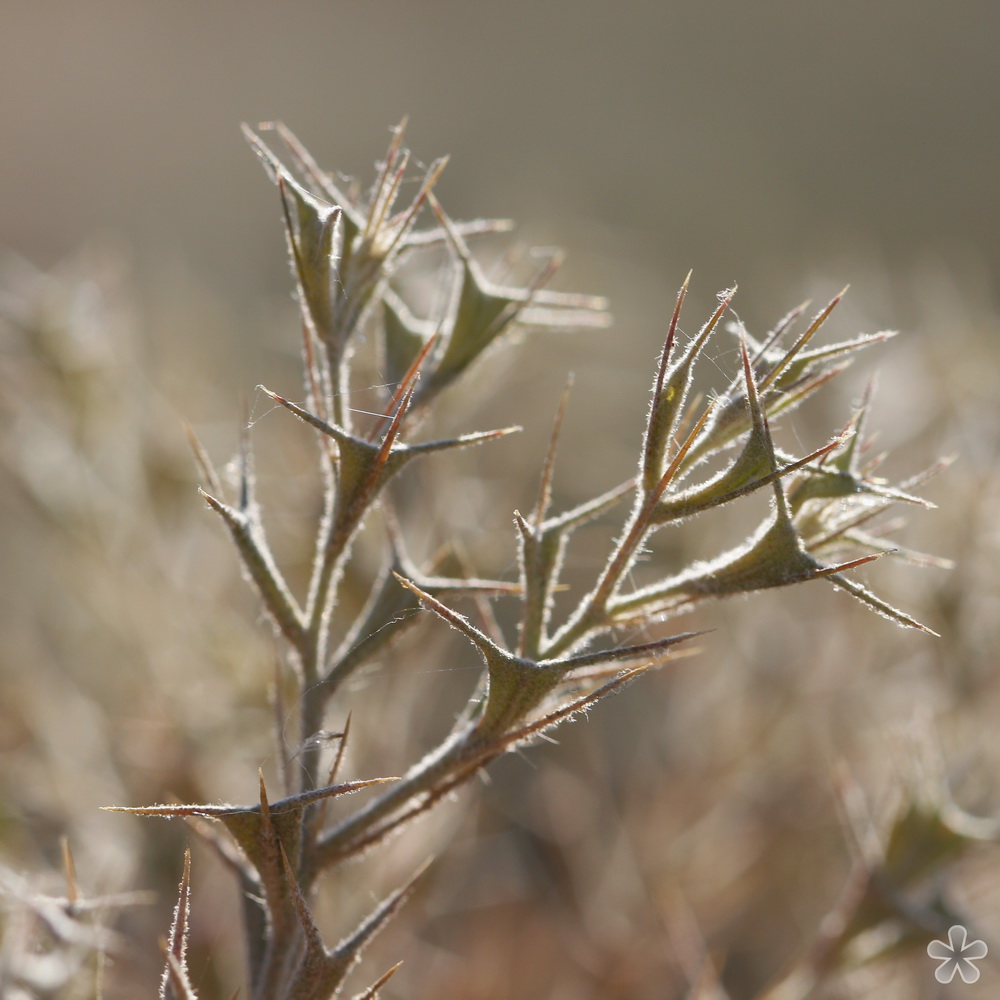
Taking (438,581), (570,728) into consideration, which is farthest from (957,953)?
(570,728)

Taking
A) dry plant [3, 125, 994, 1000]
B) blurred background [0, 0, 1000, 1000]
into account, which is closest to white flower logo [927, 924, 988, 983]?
blurred background [0, 0, 1000, 1000]

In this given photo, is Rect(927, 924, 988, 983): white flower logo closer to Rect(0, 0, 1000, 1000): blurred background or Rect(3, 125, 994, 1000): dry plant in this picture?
Rect(0, 0, 1000, 1000): blurred background

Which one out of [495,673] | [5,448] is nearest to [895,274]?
[5,448]

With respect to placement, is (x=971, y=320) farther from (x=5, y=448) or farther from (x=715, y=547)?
(x=5, y=448)

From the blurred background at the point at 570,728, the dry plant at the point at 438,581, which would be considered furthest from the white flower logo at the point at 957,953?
the dry plant at the point at 438,581

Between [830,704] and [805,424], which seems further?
[805,424]
